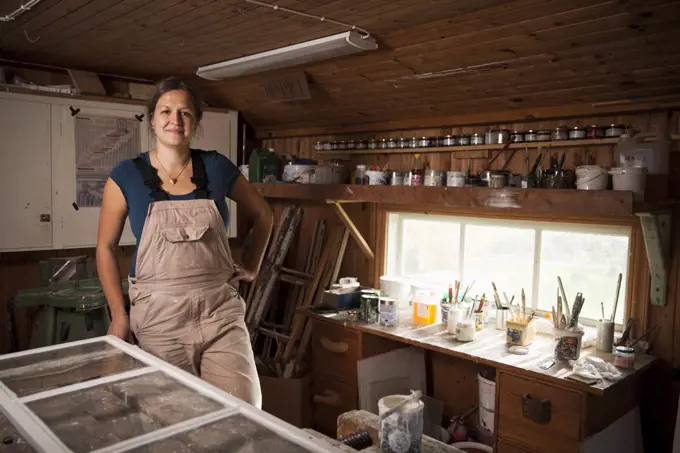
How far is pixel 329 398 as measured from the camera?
138 inches

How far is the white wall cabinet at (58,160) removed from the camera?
3.59 m

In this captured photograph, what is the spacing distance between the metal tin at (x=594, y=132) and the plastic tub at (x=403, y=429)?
2.13 m

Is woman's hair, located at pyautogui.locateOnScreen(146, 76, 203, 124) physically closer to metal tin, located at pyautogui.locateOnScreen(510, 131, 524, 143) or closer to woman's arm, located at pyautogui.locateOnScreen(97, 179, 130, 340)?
woman's arm, located at pyautogui.locateOnScreen(97, 179, 130, 340)

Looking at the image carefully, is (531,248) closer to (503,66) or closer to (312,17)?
(503,66)

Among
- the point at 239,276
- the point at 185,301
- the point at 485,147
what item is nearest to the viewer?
the point at 185,301

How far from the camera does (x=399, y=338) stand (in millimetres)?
3146

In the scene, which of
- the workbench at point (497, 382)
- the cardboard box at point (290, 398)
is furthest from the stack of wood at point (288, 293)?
the workbench at point (497, 382)

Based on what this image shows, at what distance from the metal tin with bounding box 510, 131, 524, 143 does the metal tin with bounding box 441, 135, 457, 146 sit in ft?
1.13

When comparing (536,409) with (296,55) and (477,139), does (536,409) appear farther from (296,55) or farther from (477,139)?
(296,55)

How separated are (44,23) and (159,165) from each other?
1.49 metres

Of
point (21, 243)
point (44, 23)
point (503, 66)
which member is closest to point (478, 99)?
point (503, 66)

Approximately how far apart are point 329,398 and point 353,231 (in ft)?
3.55

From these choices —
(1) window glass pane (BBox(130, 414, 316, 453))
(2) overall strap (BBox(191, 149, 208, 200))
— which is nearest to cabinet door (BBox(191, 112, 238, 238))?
(2) overall strap (BBox(191, 149, 208, 200))

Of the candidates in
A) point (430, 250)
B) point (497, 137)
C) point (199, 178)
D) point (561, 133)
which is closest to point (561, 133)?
point (561, 133)
